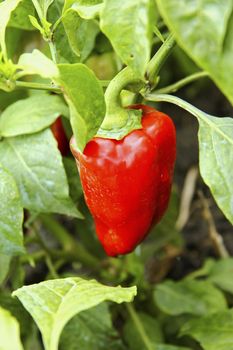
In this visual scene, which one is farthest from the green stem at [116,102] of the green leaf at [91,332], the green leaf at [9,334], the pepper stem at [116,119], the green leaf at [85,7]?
Result: the green leaf at [91,332]

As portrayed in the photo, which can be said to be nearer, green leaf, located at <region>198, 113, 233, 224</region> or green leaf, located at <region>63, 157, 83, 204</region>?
green leaf, located at <region>198, 113, 233, 224</region>

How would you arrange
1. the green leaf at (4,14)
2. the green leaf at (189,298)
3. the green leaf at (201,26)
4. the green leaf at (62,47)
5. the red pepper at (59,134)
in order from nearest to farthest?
the green leaf at (201,26) → the green leaf at (4,14) → the green leaf at (62,47) → the red pepper at (59,134) → the green leaf at (189,298)

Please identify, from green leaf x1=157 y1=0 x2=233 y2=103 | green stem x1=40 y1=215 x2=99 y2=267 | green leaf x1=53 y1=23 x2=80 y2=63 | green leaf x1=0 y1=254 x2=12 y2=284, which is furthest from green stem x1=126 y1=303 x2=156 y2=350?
green leaf x1=157 y1=0 x2=233 y2=103

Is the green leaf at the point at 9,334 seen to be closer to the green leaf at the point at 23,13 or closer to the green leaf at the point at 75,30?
the green leaf at the point at 75,30

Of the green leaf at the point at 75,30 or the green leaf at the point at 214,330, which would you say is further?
the green leaf at the point at 214,330

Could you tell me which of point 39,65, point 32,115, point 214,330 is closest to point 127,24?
point 39,65

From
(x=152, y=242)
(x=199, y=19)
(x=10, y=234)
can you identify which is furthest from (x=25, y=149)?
(x=152, y=242)

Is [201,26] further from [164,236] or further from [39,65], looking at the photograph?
[164,236]

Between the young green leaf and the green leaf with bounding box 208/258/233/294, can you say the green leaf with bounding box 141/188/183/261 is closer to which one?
the green leaf with bounding box 208/258/233/294
